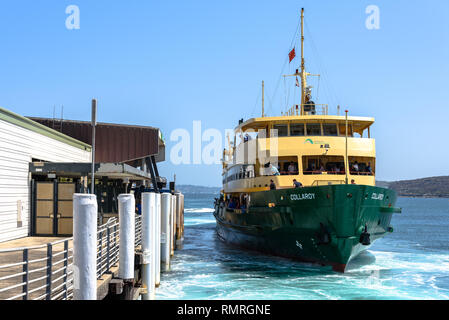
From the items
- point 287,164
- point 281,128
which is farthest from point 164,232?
point 281,128

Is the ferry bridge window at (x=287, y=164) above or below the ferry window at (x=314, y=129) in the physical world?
below

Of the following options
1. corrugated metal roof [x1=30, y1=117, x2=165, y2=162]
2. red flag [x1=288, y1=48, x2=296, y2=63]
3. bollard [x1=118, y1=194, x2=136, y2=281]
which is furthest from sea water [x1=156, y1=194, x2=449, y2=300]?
red flag [x1=288, y1=48, x2=296, y2=63]

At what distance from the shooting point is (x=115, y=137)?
2988 centimetres

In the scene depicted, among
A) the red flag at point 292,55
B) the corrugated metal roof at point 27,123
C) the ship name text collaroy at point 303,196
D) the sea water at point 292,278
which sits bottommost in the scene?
the sea water at point 292,278

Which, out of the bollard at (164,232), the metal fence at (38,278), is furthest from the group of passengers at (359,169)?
the metal fence at (38,278)

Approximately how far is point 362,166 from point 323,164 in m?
1.87

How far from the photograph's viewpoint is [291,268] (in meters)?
18.1

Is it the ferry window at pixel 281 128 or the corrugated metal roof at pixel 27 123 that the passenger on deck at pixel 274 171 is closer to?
the ferry window at pixel 281 128

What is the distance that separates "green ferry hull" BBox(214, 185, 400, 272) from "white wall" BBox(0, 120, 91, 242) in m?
9.56

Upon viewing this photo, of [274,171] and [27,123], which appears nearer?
[27,123]

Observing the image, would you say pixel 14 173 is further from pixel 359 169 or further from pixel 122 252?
pixel 359 169

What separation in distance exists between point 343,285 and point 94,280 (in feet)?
38.1

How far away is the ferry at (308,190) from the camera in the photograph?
15.9 metres

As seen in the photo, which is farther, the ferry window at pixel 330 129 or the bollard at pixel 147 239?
the ferry window at pixel 330 129
